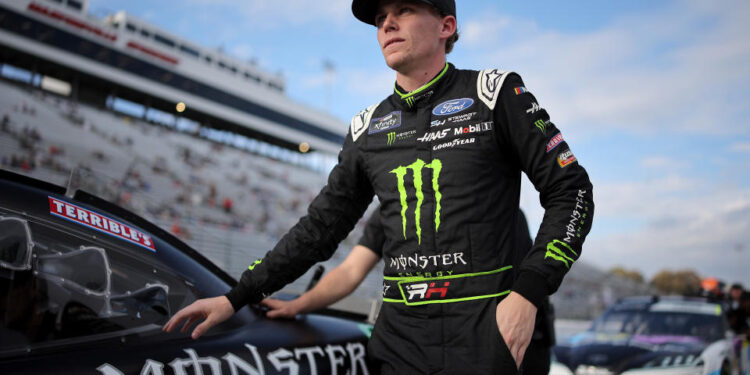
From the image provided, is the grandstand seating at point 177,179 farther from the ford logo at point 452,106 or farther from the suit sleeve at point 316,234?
the ford logo at point 452,106

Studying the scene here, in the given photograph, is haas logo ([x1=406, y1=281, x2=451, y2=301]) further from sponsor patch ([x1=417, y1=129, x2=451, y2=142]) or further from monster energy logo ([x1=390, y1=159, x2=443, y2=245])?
sponsor patch ([x1=417, y1=129, x2=451, y2=142])

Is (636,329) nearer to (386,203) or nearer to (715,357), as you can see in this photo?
(715,357)

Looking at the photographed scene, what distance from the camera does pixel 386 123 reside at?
184 centimetres

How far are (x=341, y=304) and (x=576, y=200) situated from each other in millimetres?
2203

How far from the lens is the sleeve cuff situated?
4.50 ft

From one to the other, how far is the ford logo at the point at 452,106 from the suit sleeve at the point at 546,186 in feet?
0.36

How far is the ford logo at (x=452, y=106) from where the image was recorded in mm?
1678

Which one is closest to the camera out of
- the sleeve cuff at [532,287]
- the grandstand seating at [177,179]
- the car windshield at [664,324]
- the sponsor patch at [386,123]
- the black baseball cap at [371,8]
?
the sleeve cuff at [532,287]

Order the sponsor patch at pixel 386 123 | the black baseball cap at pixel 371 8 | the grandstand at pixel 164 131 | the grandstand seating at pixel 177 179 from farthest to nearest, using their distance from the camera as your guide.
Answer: the grandstand at pixel 164 131, the grandstand seating at pixel 177 179, the sponsor patch at pixel 386 123, the black baseball cap at pixel 371 8

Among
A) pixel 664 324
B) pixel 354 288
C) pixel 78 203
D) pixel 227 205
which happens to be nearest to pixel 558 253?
pixel 354 288

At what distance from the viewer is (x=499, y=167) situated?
1617 mm

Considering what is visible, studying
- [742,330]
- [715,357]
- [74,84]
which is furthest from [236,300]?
[74,84]

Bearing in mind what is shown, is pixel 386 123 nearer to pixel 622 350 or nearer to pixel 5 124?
pixel 622 350

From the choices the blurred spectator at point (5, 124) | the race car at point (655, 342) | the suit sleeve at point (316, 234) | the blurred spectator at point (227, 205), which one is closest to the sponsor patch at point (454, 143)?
the suit sleeve at point (316, 234)
